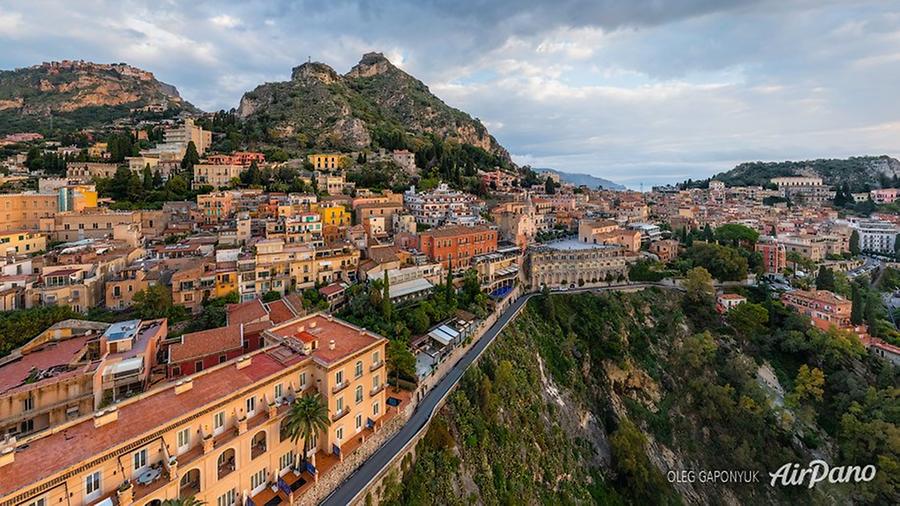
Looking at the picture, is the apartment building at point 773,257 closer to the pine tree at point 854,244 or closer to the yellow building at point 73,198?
the pine tree at point 854,244

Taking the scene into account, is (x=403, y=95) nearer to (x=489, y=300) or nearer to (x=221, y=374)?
(x=489, y=300)

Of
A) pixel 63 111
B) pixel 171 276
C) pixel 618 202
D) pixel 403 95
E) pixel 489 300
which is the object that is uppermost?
pixel 403 95

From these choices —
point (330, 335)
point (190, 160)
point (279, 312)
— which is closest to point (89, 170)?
point (190, 160)

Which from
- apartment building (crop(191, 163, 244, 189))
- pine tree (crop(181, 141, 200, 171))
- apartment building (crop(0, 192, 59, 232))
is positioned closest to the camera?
apartment building (crop(0, 192, 59, 232))

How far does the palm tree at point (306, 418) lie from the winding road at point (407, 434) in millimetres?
3111

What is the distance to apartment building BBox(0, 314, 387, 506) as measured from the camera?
11898 millimetres

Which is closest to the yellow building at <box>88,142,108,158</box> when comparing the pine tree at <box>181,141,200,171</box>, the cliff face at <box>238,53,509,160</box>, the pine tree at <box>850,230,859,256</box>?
the pine tree at <box>181,141,200,171</box>

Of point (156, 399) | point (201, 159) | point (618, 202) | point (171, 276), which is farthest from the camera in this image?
point (618, 202)

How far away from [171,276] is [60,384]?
14.6 m

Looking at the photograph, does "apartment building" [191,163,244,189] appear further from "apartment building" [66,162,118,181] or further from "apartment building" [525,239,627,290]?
"apartment building" [525,239,627,290]

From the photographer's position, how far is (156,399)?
593 inches

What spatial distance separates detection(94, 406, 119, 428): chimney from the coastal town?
2.5 inches

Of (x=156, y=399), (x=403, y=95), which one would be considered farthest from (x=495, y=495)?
(x=403, y=95)

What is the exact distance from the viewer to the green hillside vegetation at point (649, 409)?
84.0ft
